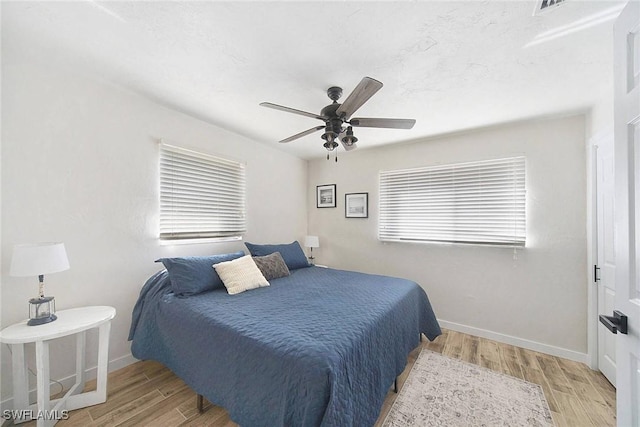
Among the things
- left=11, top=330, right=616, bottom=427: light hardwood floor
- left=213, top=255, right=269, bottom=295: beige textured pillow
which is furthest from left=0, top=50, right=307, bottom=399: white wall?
left=213, top=255, right=269, bottom=295: beige textured pillow

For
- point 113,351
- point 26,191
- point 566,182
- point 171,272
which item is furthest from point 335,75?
point 113,351

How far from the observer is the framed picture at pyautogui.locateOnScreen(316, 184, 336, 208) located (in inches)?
167

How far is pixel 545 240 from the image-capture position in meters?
2.67

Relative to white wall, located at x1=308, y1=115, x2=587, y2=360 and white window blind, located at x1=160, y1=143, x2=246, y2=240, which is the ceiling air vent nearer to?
white wall, located at x1=308, y1=115, x2=587, y2=360

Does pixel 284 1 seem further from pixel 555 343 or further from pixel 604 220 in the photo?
pixel 555 343

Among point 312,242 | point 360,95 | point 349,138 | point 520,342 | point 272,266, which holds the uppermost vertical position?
point 360,95

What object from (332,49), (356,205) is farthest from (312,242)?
(332,49)

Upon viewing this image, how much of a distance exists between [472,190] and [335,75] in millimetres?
2272

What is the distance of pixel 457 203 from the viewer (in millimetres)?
3178

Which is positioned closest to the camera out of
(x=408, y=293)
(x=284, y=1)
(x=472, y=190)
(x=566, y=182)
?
(x=284, y=1)

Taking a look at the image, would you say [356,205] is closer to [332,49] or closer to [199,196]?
[199,196]

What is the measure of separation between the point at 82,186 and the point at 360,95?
7.67ft

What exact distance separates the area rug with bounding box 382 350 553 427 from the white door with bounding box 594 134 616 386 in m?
0.76

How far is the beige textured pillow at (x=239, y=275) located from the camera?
2.34 metres
